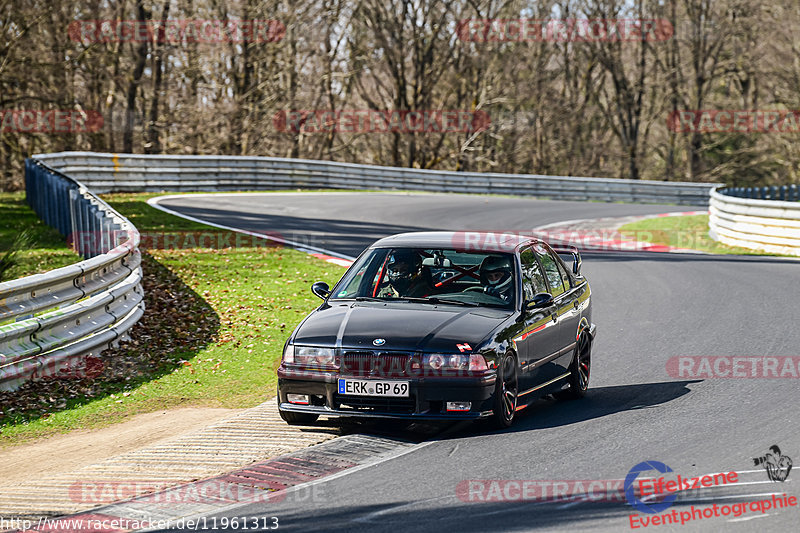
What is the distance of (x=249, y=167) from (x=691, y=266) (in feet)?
58.7

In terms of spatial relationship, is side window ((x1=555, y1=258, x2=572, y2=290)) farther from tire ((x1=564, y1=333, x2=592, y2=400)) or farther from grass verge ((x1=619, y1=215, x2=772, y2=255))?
grass verge ((x1=619, y1=215, x2=772, y2=255))

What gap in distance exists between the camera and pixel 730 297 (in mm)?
14852

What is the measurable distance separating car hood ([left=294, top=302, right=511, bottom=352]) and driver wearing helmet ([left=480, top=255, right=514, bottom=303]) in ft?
0.89

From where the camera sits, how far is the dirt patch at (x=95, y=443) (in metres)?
7.43

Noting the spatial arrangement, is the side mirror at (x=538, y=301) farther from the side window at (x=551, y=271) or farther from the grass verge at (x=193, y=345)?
the grass verge at (x=193, y=345)

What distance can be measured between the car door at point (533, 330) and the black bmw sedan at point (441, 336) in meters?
0.01

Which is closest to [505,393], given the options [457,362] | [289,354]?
[457,362]

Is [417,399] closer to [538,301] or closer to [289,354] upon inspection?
[289,354]

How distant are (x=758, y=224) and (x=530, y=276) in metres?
15.6

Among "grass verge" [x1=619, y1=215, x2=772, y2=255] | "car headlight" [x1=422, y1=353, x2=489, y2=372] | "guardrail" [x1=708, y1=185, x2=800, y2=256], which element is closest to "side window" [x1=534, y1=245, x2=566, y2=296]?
"car headlight" [x1=422, y1=353, x2=489, y2=372]

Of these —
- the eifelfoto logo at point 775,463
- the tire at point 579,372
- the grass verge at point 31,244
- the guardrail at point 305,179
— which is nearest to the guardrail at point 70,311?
the grass verge at point 31,244

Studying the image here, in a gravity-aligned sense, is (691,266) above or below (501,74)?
below

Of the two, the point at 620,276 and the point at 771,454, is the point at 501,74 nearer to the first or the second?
the point at 620,276

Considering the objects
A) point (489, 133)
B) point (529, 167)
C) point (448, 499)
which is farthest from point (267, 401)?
point (529, 167)
